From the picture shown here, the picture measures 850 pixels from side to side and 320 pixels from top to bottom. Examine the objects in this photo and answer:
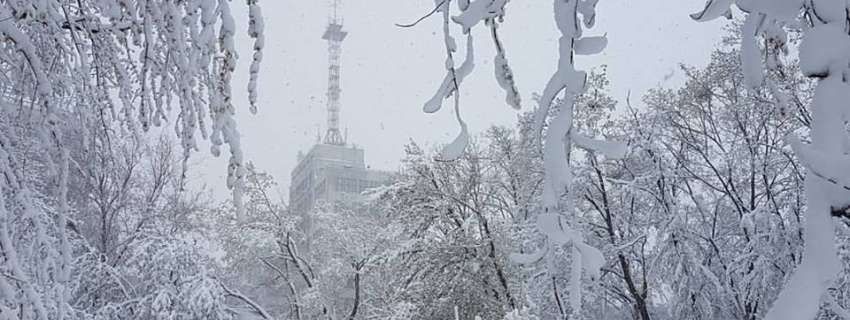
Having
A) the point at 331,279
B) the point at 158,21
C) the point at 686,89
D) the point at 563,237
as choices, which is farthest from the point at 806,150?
the point at 331,279

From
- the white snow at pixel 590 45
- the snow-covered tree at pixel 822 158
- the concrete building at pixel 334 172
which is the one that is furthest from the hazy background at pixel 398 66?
the concrete building at pixel 334 172

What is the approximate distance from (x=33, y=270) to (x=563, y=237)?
198cm

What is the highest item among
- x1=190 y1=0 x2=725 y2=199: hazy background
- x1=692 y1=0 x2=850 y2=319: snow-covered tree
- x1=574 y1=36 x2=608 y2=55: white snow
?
x1=190 y1=0 x2=725 y2=199: hazy background

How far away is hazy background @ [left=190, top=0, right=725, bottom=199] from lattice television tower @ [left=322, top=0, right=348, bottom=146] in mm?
759

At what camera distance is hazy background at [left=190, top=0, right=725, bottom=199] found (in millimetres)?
1706

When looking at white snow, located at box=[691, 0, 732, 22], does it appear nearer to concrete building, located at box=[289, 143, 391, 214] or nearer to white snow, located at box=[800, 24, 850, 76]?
white snow, located at box=[800, 24, 850, 76]

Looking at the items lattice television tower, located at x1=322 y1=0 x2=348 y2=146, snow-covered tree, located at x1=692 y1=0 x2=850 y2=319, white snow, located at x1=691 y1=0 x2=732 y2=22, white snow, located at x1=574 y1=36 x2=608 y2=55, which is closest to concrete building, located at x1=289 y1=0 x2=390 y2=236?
lattice television tower, located at x1=322 y1=0 x2=348 y2=146

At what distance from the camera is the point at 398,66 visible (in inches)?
2869

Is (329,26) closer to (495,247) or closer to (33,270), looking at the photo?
(495,247)

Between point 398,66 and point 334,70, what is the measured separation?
31957 millimetres

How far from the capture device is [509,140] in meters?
12.8

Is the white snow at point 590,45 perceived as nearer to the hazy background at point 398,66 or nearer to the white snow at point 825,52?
the hazy background at point 398,66

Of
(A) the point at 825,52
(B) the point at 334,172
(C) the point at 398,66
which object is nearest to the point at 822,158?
(A) the point at 825,52

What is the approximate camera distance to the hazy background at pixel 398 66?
1706mm
